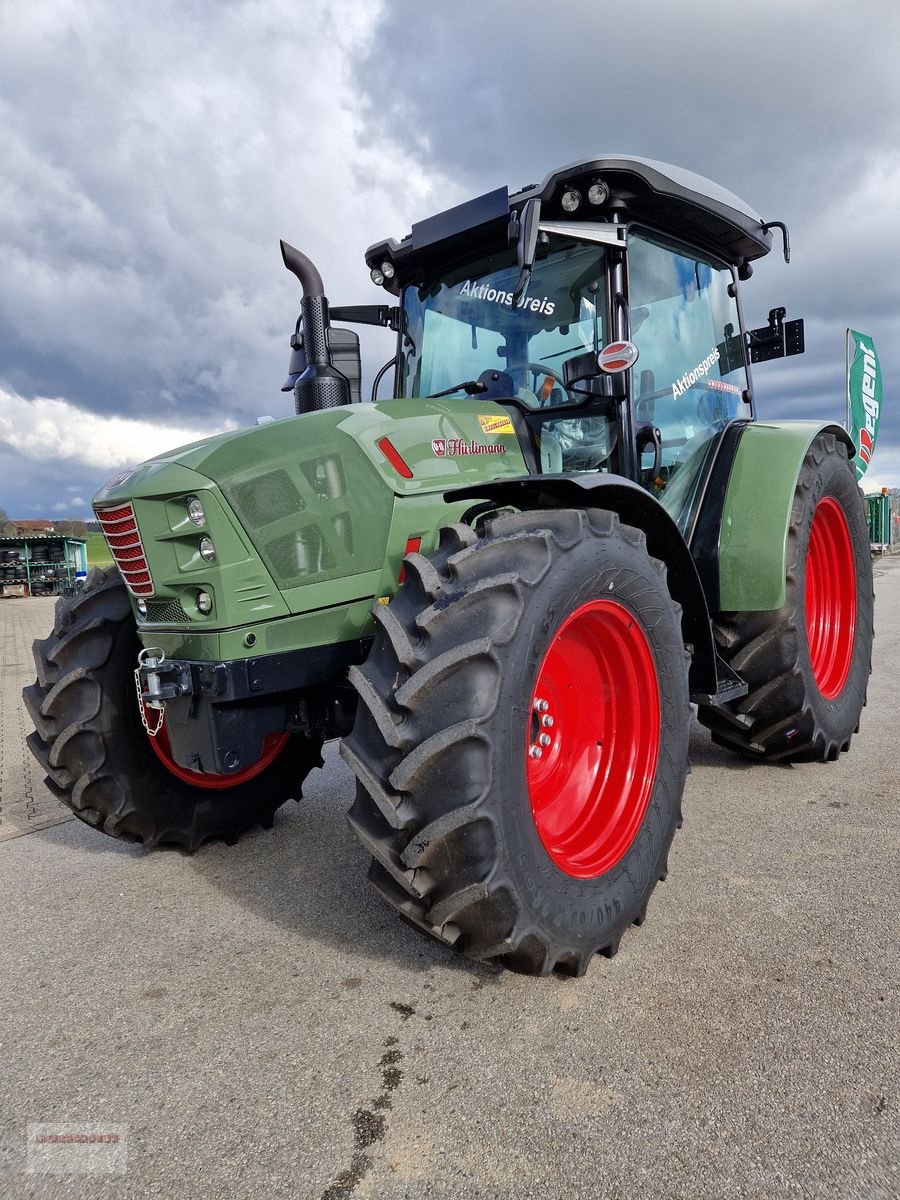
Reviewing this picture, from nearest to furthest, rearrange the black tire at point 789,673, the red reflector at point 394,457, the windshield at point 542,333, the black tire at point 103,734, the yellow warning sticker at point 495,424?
the red reflector at point 394,457, the black tire at point 103,734, the yellow warning sticker at point 495,424, the windshield at point 542,333, the black tire at point 789,673

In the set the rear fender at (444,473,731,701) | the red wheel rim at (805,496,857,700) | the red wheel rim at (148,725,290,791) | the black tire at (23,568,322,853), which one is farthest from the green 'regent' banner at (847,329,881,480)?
the black tire at (23,568,322,853)

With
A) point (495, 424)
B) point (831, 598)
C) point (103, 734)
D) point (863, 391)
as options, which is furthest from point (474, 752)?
point (863, 391)

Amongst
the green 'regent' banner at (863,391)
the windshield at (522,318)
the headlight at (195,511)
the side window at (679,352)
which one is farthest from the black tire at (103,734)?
the green 'regent' banner at (863,391)

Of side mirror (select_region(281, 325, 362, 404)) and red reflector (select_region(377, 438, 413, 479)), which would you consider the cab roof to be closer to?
side mirror (select_region(281, 325, 362, 404))

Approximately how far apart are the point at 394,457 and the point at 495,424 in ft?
1.94

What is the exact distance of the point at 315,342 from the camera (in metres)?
3.02

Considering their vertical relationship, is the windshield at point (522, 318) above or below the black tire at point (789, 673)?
above

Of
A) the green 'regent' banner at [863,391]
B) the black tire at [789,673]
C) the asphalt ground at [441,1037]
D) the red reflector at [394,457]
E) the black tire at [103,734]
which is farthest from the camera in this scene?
the green 'regent' banner at [863,391]

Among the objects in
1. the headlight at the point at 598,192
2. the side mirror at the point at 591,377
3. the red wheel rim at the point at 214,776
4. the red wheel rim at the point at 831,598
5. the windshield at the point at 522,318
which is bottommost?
the red wheel rim at the point at 214,776

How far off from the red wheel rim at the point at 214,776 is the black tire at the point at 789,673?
189 cm

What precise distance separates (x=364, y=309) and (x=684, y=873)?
282 centimetres

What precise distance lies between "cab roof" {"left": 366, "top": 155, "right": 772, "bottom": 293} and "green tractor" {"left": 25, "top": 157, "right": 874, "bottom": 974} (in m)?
0.01

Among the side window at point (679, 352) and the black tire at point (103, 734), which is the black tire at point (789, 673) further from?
the black tire at point (103, 734)

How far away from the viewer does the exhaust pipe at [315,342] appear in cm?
298
